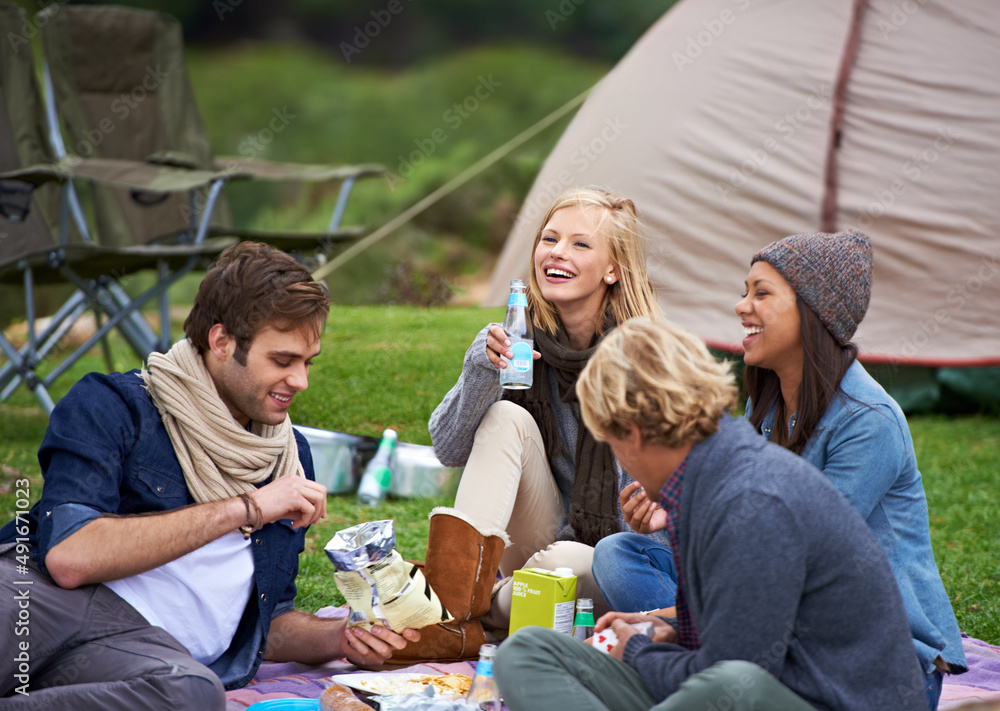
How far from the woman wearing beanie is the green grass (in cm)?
108

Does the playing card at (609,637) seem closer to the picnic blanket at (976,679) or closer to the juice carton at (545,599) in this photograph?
the juice carton at (545,599)

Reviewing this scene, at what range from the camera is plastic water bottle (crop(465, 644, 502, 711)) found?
1.94m

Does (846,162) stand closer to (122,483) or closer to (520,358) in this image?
(520,358)

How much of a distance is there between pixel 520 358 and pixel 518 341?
7 cm

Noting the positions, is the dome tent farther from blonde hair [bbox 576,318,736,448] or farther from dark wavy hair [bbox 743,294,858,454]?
blonde hair [bbox 576,318,736,448]

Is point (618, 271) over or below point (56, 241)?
over

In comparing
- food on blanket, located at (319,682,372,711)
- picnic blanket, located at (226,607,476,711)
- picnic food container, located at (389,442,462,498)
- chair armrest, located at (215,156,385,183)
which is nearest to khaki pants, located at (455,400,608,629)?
picnic blanket, located at (226,607,476,711)

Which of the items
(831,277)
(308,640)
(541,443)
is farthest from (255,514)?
(831,277)

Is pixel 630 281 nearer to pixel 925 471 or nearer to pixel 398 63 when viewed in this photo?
pixel 925 471

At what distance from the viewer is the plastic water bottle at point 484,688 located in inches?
76.4

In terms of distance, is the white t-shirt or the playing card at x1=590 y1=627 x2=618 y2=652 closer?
the playing card at x1=590 y1=627 x2=618 y2=652

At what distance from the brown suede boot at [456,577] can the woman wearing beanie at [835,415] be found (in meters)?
0.26

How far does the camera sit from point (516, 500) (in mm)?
2510

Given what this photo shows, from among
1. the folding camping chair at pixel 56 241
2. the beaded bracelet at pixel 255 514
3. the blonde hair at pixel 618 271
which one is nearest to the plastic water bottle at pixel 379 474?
the folding camping chair at pixel 56 241
